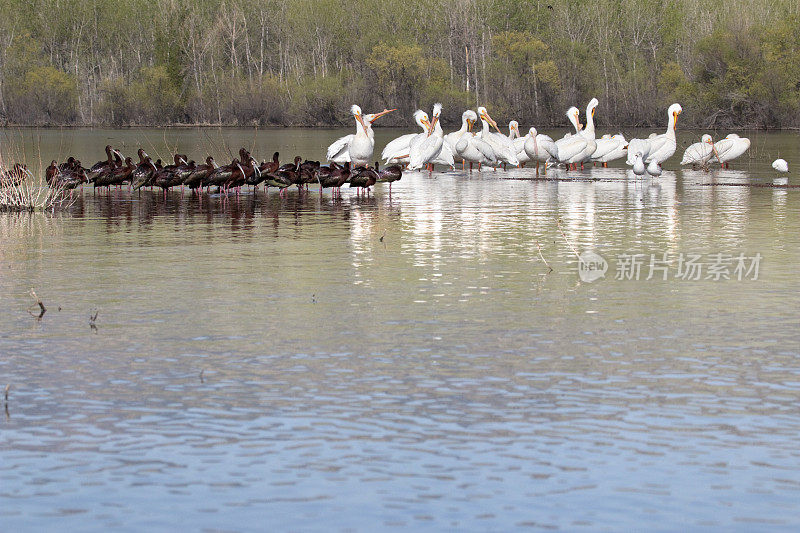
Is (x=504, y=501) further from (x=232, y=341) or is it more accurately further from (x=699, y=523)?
(x=232, y=341)

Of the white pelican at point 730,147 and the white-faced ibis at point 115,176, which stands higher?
the white pelican at point 730,147

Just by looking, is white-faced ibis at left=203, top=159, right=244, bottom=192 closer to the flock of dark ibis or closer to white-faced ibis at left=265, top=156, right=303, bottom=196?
the flock of dark ibis

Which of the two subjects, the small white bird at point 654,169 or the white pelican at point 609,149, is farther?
the white pelican at point 609,149

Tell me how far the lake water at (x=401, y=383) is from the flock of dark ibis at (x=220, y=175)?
283 inches

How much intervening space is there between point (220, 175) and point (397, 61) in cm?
7170

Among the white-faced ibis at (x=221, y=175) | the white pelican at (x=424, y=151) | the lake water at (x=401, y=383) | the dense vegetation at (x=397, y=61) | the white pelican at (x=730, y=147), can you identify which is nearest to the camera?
the lake water at (x=401, y=383)

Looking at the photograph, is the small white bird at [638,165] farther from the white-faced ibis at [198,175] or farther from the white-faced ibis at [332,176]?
the white-faced ibis at [198,175]

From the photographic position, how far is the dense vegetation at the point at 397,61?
257 feet

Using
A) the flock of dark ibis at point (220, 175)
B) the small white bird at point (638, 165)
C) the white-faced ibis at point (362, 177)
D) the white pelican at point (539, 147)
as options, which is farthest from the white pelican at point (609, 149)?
the white-faced ibis at point (362, 177)

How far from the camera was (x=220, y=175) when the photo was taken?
2392 cm

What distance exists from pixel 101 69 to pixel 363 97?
35.2 m

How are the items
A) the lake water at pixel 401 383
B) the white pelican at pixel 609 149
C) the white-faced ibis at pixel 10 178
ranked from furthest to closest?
the white pelican at pixel 609 149 → the white-faced ibis at pixel 10 178 → the lake water at pixel 401 383

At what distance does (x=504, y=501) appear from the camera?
6.18 metres

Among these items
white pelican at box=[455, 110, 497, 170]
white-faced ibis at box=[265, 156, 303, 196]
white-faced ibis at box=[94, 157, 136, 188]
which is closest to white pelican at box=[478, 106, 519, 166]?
white pelican at box=[455, 110, 497, 170]
